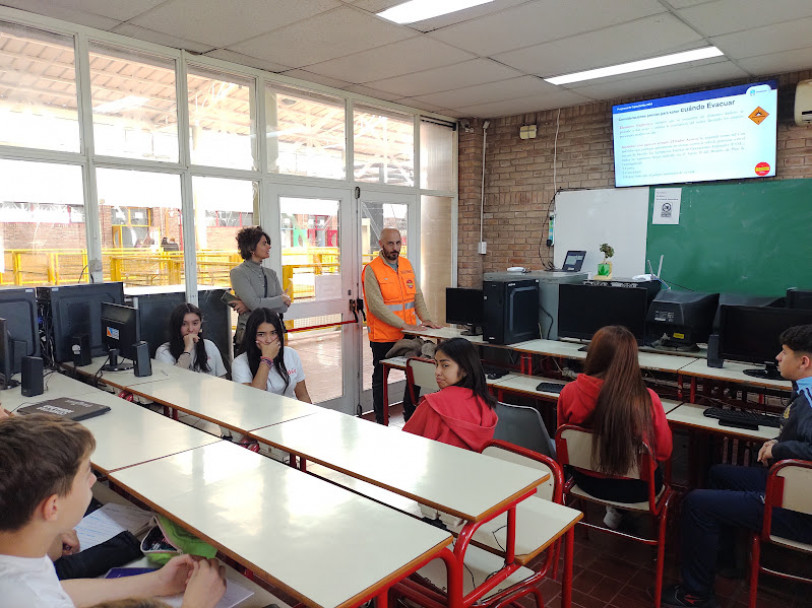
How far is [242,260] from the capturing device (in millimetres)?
4652

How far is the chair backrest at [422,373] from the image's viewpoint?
12.8 ft

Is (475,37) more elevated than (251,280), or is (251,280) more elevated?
(475,37)

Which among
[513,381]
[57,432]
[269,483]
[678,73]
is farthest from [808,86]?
[57,432]

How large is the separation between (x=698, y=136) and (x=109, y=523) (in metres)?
5.18

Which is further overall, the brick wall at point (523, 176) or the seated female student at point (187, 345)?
the brick wall at point (523, 176)

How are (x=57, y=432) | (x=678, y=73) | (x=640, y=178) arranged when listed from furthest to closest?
(x=640, y=178)
(x=678, y=73)
(x=57, y=432)

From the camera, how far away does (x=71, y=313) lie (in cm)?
337

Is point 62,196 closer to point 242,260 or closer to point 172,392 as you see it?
point 242,260

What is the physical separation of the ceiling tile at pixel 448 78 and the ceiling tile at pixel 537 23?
41 centimetres

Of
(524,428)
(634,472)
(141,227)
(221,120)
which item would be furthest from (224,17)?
(634,472)

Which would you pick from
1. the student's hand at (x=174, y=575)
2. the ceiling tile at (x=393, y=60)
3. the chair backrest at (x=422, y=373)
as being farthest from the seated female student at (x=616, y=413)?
the ceiling tile at (x=393, y=60)

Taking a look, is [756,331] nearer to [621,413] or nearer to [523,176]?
[621,413]

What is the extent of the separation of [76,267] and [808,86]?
18.0 feet

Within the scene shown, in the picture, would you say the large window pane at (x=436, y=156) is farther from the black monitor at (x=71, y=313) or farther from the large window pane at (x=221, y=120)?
the black monitor at (x=71, y=313)
